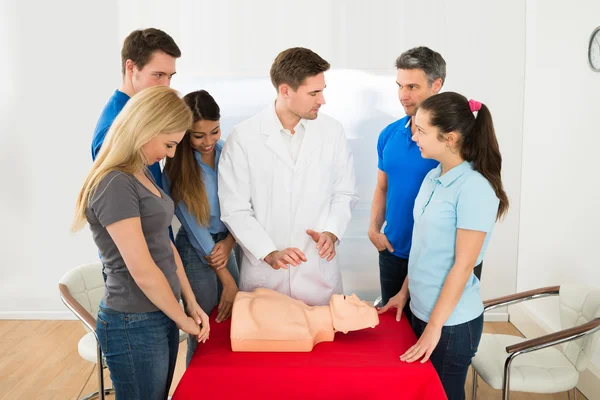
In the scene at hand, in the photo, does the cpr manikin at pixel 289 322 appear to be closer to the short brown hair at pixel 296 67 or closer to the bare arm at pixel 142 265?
the bare arm at pixel 142 265

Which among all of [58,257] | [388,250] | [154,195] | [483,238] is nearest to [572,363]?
[388,250]

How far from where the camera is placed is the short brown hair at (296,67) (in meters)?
2.34

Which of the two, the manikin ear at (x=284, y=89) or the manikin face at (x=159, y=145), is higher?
the manikin ear at (x=284, y=89)

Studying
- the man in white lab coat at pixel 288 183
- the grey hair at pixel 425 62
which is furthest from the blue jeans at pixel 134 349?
the grey hair at pixel 425 62

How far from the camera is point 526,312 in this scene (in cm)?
408

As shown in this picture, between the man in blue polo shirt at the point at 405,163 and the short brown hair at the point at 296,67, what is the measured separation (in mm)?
457

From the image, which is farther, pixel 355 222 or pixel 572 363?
pixel 355 222

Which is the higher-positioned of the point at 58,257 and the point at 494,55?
the point at 494,55

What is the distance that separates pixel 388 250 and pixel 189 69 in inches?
84.7

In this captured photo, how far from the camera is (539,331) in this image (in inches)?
152

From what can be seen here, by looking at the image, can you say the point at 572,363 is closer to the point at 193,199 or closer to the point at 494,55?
the point at 193,199

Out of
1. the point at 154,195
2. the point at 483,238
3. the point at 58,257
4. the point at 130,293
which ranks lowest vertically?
the point at 58,257

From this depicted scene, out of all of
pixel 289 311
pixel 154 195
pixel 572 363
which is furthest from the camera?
pixel 572 363

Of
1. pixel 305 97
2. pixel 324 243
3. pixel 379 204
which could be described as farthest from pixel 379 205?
pixel 305 97
